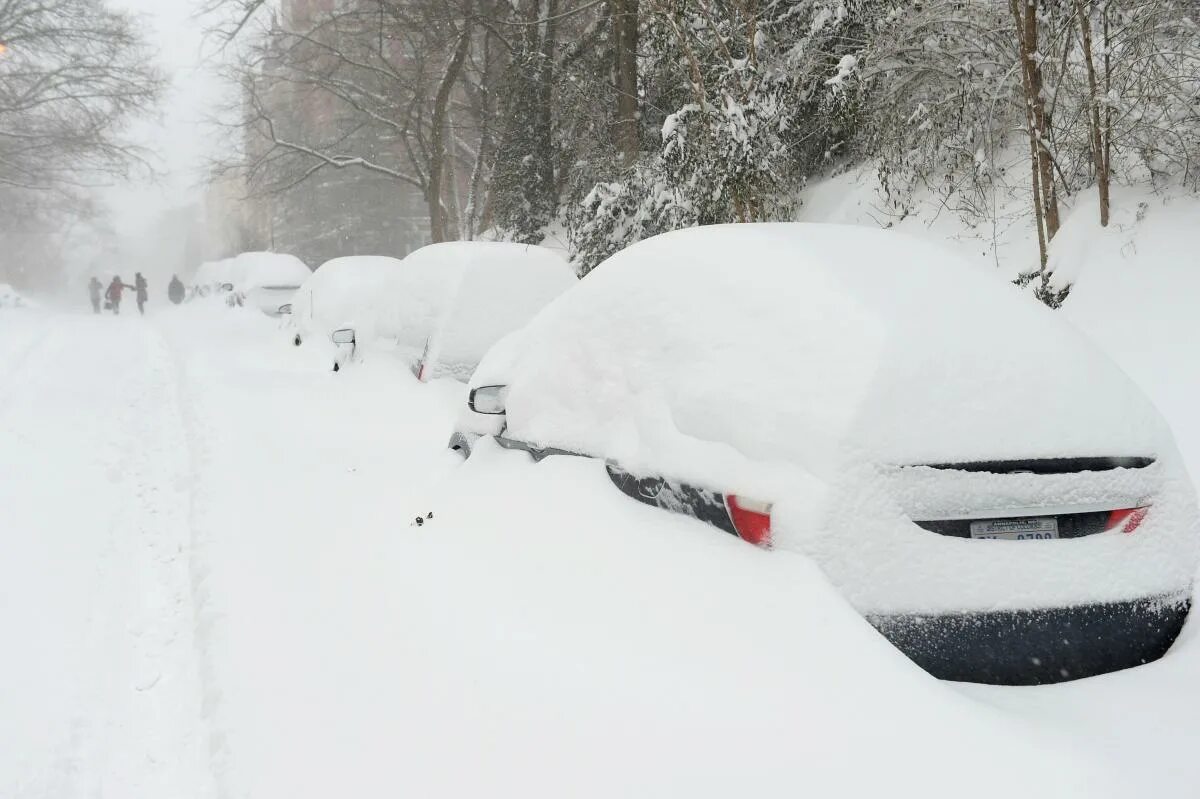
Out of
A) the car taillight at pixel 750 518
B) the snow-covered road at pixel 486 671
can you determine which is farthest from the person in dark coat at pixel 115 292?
the car taillight at pixel 750 518

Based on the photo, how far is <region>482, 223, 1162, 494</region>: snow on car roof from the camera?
246 centimetres

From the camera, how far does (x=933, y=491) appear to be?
237cm

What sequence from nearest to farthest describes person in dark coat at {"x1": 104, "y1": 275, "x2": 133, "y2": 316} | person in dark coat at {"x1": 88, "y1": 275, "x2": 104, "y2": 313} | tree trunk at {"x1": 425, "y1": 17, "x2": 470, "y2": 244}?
tree trunk at {"x1": 425, "y1": 17, "x2": 470, "y2": 244}, person in dark coat at {"x1": 104, "y1": 275, "x2": 133, "y2": 316}, person in dark coat at {"x1": 88, "y1": 275, "x2": 104, "y2": 313}

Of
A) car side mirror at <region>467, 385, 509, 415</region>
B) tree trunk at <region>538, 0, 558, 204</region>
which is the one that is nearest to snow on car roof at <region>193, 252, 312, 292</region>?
tree trunk at <region>538, 0, 558, 204</region>

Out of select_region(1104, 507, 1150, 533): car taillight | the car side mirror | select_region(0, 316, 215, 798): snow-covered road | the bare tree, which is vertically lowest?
select_region(0, 316, 215, 798): snow-covered road

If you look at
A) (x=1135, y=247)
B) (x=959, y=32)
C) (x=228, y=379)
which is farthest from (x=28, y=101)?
(x=1135, y=247)

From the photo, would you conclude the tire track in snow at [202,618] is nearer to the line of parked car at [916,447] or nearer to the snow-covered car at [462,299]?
the line of parked car at [916,447]

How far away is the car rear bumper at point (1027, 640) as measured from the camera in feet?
7.63

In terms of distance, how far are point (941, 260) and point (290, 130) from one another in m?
37.8

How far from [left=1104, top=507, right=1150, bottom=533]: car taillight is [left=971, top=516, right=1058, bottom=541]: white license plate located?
0.62ft

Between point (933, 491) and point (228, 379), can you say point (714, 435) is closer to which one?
point (933, 491)

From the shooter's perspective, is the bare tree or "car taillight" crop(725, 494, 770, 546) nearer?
"car taillight" crop(725, 494, 770, 546)

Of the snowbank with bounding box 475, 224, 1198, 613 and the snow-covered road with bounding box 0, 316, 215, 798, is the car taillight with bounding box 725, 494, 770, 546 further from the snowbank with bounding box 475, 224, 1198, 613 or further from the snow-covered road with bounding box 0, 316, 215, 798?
the snow-covered road with bounding box 0, 316, 215, 798

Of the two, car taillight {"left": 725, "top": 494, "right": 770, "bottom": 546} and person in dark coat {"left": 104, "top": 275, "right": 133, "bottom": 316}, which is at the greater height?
person in dark coat {"left": 104, "top": 275, "right": 133, "bottom": 316}
